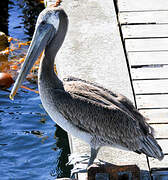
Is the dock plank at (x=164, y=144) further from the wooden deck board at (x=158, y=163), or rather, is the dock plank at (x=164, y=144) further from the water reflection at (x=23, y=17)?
the water reflection at (x=23, y=17)

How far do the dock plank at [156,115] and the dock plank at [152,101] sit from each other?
2.7 inches

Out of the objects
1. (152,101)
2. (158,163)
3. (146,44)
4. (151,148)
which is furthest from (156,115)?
(146,44)

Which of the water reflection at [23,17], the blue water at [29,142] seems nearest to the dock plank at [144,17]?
the blue water at [29,142]

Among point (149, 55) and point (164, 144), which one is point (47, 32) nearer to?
point (164, 144)

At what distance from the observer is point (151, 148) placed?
4438mm

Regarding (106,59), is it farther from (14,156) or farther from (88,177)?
(88,177)

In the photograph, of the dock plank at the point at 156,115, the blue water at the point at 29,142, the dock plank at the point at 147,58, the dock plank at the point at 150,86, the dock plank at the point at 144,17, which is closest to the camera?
the dock plank at the point at 156,115

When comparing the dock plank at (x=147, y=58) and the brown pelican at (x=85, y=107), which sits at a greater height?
the brown pelican at (x=85, y=107)

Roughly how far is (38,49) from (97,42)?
73.8 inches

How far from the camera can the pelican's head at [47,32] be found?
4566mm

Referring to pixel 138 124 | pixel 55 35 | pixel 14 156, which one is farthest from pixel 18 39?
pixel 138 124

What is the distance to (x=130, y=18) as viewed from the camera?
6.98 metres

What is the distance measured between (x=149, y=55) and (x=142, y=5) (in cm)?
136

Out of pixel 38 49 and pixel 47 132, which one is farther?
pixel 47 132
